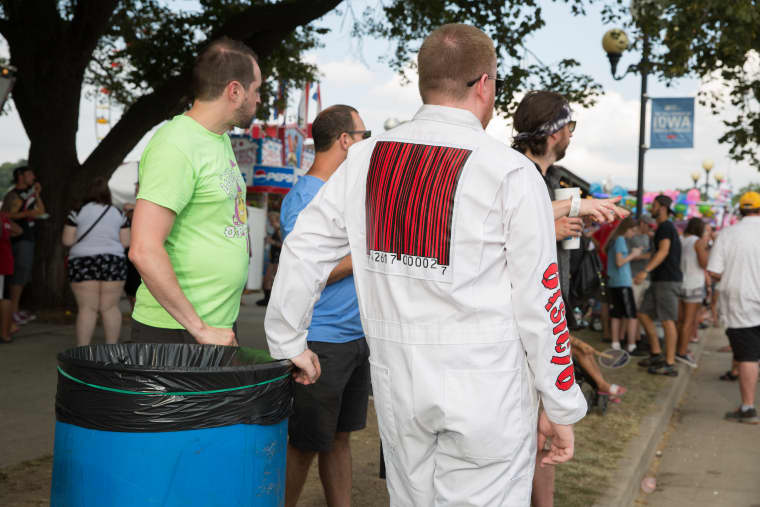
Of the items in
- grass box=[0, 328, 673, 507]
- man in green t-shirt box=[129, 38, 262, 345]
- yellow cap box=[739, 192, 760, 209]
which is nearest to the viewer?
man in green t-shirt box=[129, 38, 262, 345]

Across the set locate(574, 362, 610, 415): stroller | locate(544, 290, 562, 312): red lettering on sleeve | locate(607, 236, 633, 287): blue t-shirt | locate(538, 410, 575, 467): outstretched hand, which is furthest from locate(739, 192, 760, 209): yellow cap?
locate(544, 290, 562, 312): red lettering on sleeve

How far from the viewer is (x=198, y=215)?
261 centimetres

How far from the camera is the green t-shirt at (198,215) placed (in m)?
2.48

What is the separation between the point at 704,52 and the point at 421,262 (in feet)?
31.3

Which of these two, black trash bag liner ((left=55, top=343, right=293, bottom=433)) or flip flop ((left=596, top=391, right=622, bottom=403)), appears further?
flip flop ((left=596, top=391, right=622, bottom=403))

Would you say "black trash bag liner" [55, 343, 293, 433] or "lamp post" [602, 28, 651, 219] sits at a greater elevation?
"lamp post" [602, 28, 651, 219]

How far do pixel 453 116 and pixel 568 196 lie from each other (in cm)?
115

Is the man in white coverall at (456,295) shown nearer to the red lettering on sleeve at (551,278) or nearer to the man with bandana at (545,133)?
the red lettering on sleeve at (551,278)

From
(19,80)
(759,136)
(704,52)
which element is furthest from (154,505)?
(759,136)

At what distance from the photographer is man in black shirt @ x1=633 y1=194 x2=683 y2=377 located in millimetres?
9609

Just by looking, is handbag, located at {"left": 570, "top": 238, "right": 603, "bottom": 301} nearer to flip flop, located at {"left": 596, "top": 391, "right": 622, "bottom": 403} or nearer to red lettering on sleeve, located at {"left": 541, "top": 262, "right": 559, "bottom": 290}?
red lettering on sleeve, located at {"left": 541, "top": 262, "right": 559, "bottom": 290}

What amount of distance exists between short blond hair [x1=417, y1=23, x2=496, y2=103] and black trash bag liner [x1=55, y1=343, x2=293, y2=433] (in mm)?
918

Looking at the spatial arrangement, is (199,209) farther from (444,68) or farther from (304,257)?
(444,68)

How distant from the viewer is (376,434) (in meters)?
5.75
